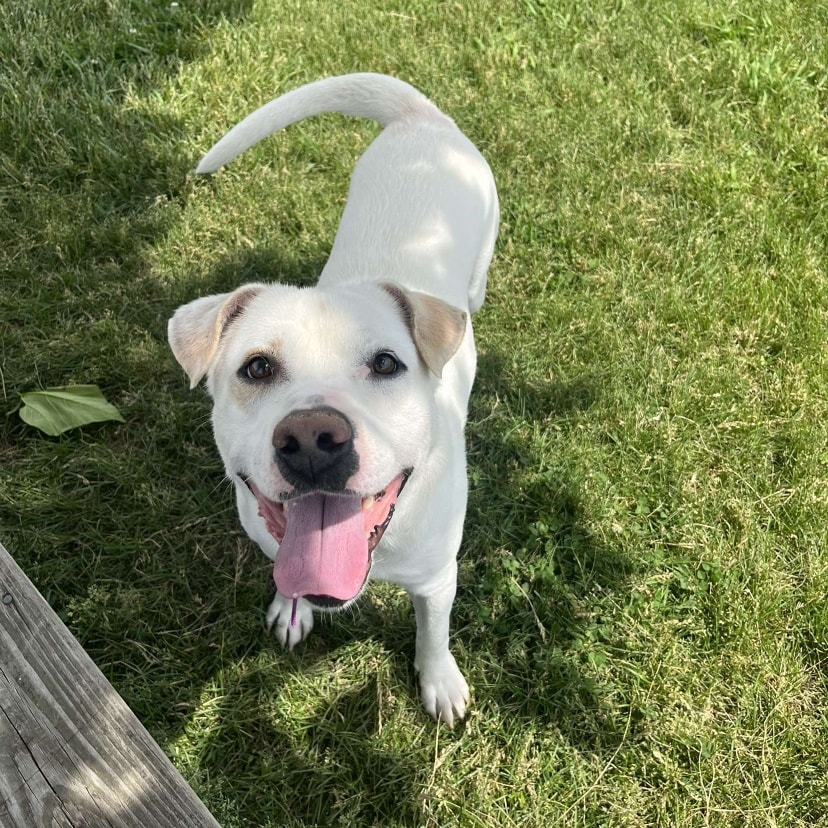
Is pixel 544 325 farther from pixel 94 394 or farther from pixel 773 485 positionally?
pixel 94 394

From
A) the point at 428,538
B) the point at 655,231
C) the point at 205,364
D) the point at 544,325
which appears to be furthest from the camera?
the point at 655,231

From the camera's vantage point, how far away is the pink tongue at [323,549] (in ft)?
7.22

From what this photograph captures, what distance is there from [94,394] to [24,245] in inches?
51.4

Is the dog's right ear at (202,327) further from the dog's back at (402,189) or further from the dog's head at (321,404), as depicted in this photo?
the dog's back at (402,189)

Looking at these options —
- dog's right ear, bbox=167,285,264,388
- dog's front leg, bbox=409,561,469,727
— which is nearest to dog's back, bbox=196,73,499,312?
dog's right ear, bbox=167,285,264,388

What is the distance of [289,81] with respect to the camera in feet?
17.5

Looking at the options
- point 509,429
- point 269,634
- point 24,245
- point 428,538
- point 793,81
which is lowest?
point 269,634

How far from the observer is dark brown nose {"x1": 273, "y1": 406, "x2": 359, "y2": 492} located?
1993mm

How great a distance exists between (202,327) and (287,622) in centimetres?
158

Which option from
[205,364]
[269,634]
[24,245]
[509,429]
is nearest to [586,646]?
[509,429]

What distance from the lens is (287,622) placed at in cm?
335

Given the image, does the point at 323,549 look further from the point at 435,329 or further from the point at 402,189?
the point at 402,189

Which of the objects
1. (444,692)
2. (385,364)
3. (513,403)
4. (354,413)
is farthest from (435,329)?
(513,403)

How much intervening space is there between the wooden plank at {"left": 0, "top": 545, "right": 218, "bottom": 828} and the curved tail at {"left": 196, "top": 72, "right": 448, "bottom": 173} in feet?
7.09
